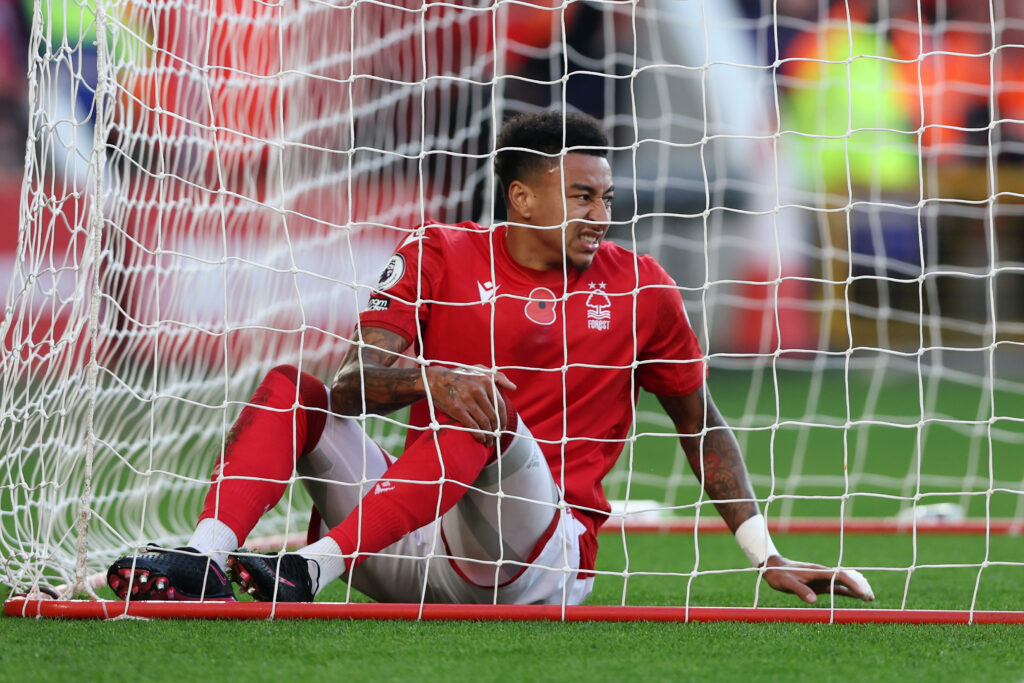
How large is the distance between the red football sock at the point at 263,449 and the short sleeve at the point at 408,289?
232 mm

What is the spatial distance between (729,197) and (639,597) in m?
8.61

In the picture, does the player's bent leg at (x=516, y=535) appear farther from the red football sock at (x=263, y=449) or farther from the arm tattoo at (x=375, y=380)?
the red football sock at (x=263, y=449)

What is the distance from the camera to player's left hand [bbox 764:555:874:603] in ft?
9.30

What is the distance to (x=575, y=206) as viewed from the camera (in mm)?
3105

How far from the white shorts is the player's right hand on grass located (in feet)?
0.25

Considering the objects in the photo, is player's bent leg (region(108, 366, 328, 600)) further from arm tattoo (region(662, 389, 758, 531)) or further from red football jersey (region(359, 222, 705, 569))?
arm tattoo (region(662, 389, 758, 531))

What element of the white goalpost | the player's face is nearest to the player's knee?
the white goalpost

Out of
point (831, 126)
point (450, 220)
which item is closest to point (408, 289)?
point (450, 220)

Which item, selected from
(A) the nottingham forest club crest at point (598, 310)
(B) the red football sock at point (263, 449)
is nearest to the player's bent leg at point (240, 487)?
(B) the red football sock at point (263, 449)

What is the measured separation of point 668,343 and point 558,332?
0.28 m

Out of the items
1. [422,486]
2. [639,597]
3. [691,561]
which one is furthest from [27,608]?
[691,561]

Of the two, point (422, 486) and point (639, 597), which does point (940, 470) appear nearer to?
point (639, 597)

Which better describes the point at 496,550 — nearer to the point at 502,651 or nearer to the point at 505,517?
the point at 505,517

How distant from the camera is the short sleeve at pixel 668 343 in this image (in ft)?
10.4
